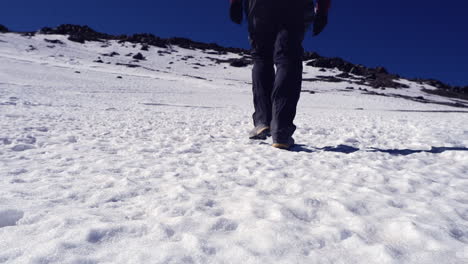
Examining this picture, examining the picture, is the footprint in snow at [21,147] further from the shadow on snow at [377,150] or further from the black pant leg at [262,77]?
the shadow on snow at [377,150]

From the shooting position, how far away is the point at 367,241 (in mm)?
956

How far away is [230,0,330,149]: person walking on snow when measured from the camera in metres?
2.43

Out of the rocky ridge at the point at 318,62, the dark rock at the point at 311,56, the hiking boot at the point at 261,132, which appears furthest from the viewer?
the dark rock at the point at 311,56

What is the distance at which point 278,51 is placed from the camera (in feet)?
8.25

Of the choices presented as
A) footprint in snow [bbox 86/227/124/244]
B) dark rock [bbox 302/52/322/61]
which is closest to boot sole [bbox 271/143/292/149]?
footprint in snow [bbox 86/227/124/244]

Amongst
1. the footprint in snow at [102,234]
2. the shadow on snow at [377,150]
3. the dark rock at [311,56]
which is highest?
the dark rock at [311,56]

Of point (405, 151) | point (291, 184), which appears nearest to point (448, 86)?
point (405, 151)

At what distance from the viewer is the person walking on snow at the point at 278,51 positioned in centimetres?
243

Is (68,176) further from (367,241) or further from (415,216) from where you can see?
(415,216)

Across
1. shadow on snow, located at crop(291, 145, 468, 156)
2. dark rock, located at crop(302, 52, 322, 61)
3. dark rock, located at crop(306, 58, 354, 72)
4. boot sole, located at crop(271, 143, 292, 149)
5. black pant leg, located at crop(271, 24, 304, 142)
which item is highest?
dark rock, located at crop(302, 52, 322, 61)

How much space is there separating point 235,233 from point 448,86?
29.5 m

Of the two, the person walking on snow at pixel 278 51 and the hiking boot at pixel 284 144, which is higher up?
the person walking on snow at pixel 278 51

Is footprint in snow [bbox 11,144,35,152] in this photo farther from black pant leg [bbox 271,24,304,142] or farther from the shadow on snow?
the shadow on snow

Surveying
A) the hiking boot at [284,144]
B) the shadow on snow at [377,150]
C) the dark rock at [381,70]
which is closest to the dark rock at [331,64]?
the dark rock at [381,70]
